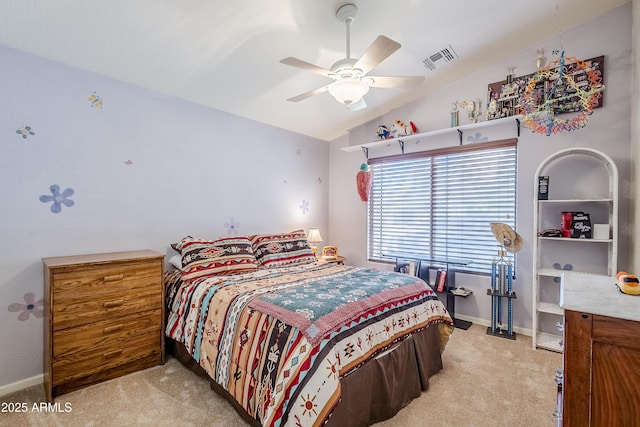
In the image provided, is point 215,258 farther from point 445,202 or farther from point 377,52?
point 445,202

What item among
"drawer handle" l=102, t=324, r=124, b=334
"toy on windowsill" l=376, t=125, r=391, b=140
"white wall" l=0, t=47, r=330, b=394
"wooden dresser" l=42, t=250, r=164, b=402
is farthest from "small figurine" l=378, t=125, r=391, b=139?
"drawer handle" l=102, t=324, r=124, b=334

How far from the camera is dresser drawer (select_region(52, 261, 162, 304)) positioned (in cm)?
202

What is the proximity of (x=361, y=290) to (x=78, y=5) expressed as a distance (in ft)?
8.62

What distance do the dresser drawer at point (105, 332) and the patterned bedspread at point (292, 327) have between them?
6.5 inches

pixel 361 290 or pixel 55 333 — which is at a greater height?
pixel 361 290

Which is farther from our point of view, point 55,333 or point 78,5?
point 55,333

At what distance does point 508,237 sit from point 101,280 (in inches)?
141

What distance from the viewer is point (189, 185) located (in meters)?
3.12

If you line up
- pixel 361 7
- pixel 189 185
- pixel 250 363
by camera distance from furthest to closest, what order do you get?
pixel 189 185
pixel 361 7
pixel 250 363

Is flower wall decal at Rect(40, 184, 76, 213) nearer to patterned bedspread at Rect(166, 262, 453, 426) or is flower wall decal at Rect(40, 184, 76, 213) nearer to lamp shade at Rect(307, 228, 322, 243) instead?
patterned bedspread at Rect(166, 262, 453, 426)

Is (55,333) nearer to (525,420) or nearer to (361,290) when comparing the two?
(361,290)

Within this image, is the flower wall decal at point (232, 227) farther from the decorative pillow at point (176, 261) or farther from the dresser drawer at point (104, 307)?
the dresser drawer at point (104, 307)

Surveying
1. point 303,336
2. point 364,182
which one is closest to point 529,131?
point 364,182

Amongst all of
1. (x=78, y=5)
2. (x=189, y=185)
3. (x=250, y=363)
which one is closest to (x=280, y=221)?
(x=189, y=185)
